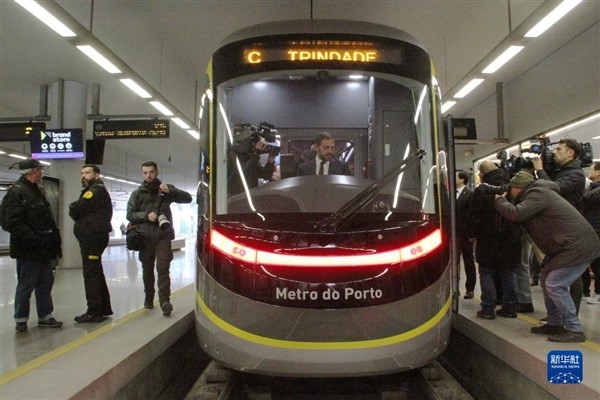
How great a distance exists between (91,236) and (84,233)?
0.25 feet

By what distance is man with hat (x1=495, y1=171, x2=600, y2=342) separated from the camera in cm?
351

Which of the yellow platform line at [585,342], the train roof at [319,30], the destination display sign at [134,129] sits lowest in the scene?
the yellow platform line at [585,342]

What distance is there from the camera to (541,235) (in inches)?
146

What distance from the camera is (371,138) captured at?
386 centimetres

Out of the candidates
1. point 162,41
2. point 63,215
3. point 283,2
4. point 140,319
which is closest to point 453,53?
point 283,2

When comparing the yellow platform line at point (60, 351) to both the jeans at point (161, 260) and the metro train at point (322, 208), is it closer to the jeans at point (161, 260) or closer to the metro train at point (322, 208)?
the jeans at point (161, 260)

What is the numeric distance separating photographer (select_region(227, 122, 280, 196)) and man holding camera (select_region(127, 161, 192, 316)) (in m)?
1.90

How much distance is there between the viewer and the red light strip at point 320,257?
2.82 metres

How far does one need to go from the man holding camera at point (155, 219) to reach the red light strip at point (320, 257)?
2209 millimetres

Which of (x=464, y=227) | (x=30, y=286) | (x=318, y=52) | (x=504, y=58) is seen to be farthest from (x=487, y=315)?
(x=30, y=286)

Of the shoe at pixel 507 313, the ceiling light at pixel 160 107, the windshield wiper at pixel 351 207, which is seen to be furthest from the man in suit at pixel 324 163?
the ceiling light at pixel 160 107

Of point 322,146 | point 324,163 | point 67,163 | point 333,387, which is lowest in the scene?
point 333,387

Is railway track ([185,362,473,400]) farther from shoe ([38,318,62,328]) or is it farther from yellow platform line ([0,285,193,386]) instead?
shoe ([38,318,62,328])

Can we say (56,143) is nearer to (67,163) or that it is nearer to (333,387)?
(67,163)
